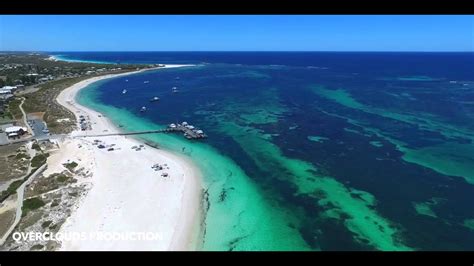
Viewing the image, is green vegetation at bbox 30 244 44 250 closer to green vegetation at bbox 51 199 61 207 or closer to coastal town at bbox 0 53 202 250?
coastal town at bbox 0 53 202 250

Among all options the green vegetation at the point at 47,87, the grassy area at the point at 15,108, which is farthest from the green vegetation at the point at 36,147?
the grassy area at the point at 15,108

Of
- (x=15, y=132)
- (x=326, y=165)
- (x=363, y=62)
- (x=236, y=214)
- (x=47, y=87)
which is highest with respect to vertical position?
(x=363, y=62)

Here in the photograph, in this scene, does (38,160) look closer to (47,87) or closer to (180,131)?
(180,131)

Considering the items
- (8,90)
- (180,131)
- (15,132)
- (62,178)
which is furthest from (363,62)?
(62,178)

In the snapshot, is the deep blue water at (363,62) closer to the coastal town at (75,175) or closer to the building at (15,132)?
the coastal town at (75,175)

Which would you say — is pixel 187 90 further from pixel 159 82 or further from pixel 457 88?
pixel 457 88

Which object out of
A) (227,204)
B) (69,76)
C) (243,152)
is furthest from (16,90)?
(227,204)
